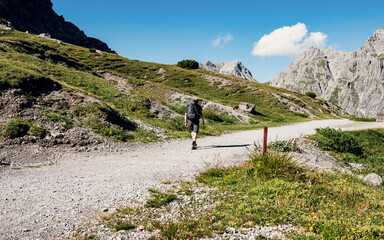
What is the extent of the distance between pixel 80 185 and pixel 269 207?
626 cm

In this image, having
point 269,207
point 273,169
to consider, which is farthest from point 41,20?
point 269,207

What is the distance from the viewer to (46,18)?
18038cm

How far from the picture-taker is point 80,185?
7.25 meters

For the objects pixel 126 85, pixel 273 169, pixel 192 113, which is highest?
pixel 126 85

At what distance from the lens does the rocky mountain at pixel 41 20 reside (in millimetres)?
145038

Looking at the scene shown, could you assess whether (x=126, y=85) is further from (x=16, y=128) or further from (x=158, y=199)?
(x=158, y=199)

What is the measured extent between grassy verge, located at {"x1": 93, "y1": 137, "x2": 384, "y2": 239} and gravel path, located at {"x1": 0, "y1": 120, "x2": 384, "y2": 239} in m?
1.10

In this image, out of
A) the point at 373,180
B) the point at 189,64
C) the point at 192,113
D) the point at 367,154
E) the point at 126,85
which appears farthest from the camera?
the point at 189,64

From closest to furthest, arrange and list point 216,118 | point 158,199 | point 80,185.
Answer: point 158,199 < point 80,185 < point 216,118

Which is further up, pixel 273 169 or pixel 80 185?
pixel 273 169

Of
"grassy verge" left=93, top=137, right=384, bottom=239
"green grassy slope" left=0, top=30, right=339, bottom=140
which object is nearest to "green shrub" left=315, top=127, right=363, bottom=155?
"grassy verge" left=93, top=137, right=384, bottom=239

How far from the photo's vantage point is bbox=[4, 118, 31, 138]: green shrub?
38.4 ft

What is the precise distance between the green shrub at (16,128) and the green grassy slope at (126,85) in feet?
9.91

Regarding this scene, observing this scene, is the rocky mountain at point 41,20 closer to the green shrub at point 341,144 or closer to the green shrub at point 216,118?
the green shrub at point 216,118
